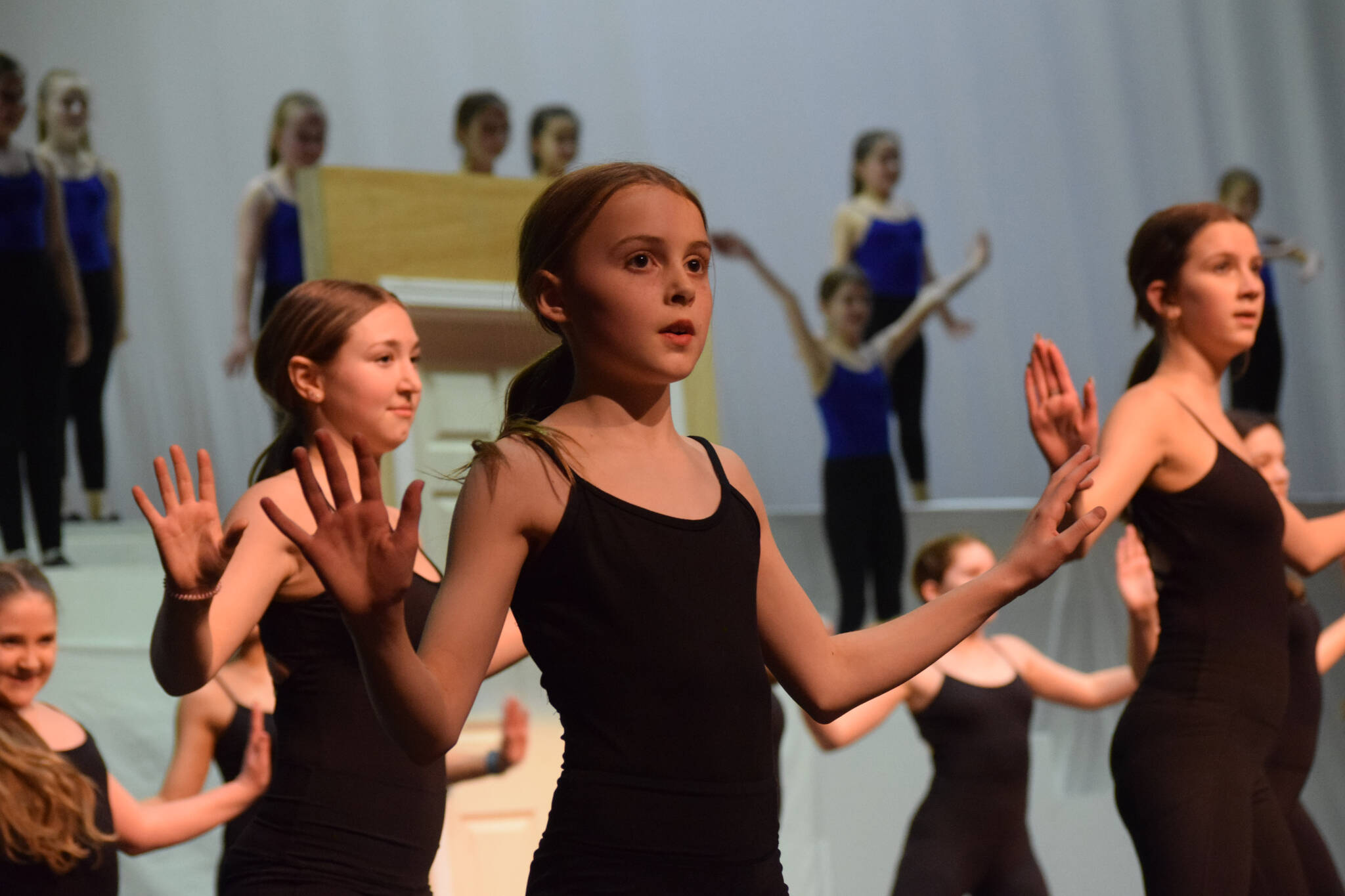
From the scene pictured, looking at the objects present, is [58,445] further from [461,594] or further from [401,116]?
[461,594]

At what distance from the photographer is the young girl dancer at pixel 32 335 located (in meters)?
5.00

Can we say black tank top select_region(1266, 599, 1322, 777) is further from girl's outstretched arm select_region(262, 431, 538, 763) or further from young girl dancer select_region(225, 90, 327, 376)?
young girl dancer select_region(225, 90, 327, 376)

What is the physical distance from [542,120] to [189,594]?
454 cm

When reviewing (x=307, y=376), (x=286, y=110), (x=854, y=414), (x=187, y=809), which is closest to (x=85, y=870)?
(x=187, y=809)

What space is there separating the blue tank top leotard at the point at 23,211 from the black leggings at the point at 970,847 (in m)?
3.51

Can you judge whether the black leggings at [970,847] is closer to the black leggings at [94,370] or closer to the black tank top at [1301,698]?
the black tank top at [1301,698]

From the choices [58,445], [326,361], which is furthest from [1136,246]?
[58,445]

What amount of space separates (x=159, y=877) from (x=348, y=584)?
3.65 meters

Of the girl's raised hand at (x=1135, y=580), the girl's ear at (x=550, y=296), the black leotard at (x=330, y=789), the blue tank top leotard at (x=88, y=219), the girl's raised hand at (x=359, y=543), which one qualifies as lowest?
the girl's raised hand at (x=1135, y=580)

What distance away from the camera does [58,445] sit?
205 inches

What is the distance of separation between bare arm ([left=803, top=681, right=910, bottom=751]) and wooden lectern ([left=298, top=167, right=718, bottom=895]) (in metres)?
0.97

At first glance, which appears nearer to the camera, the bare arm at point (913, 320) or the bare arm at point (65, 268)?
the bare arm at point (65, 268)

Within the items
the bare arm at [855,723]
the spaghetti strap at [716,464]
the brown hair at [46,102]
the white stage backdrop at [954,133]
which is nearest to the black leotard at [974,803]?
the bare arm at [855,723]

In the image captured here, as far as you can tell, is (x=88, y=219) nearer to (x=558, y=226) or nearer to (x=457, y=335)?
(x=457, y=335)
